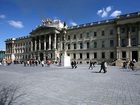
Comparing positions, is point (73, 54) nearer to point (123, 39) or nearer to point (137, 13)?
point (123, 39)

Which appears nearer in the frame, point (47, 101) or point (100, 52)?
point (47, 101)

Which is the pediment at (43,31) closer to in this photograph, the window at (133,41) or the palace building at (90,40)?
the palace building at (90,40)

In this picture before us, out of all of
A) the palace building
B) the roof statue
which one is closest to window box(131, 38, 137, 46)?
the palace building

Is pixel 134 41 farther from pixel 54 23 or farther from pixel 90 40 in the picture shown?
pixel 54 23

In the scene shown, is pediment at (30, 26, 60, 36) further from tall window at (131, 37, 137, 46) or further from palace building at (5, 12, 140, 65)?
tall window at (131, 37, 137, 46)

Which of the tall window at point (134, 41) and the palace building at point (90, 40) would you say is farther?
the palace building at point (90, 40)

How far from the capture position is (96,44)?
Answer: 66188 mm

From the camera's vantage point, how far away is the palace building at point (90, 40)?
56.3 meters

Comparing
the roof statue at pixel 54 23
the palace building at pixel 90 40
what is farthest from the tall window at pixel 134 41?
the roof statue at pixel 54 23

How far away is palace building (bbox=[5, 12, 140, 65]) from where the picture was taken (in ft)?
185

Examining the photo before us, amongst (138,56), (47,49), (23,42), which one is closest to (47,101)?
(138,56)

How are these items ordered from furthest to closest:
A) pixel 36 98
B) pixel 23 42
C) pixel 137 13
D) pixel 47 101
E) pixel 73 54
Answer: pixel 23 42 < pixel 73 54 < pixel 137 13 < pixel 36 98 < pixel 47 101

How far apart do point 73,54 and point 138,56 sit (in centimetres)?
2660

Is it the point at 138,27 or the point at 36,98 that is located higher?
the point at 138,27
